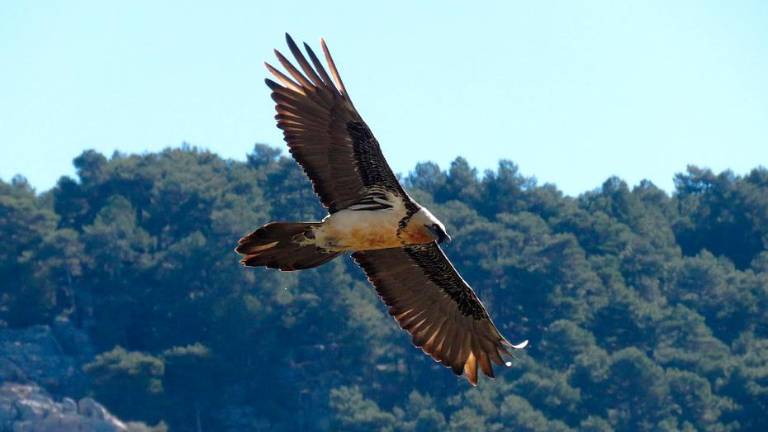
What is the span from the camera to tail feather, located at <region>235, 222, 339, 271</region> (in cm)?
1445

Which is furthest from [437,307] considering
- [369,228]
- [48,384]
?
[48,384]

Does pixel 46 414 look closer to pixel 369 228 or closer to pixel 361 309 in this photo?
pixel 361 309

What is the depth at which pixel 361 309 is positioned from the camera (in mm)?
72938

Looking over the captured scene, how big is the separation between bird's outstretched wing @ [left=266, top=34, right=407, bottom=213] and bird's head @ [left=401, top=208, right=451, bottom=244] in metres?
0.24

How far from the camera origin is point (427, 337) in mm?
16562

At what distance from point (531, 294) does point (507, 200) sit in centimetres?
1345

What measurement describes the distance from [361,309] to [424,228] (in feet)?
191

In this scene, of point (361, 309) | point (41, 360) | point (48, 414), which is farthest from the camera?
point (361, 309)

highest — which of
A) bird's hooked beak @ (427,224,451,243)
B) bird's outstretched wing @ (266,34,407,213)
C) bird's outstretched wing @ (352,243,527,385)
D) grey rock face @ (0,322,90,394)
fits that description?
grey rock face @ (0,322,90,394)

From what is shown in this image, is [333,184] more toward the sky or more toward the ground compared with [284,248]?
more toward the sky

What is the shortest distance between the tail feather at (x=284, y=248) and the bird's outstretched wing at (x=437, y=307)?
1.51m

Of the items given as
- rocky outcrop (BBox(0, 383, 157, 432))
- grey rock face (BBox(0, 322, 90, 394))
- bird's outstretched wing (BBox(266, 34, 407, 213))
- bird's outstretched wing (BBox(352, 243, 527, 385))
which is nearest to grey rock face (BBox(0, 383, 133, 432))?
rocky outcrop (BBox(0, 383, 157, 432))

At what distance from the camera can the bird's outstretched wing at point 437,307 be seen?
53.2 feet

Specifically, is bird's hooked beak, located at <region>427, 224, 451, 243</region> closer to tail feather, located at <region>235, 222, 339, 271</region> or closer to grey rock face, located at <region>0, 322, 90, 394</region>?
tail feather, located at <region>235, 222, 339, 271</region>
